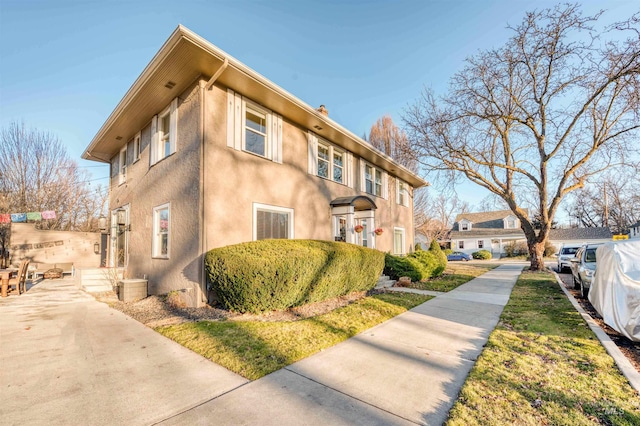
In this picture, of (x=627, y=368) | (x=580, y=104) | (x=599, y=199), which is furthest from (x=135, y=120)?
(x=599, y=199)

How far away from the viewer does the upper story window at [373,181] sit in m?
13.7

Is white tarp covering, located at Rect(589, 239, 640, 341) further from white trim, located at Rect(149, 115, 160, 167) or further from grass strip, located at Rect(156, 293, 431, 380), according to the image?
white trim, located at Rect(149, 115, 160, 167)

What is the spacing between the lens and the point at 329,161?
11.2m

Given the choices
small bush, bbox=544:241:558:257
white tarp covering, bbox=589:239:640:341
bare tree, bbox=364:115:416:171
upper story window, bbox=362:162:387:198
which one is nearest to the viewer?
white tarp covering, bbox=589:239:640:341

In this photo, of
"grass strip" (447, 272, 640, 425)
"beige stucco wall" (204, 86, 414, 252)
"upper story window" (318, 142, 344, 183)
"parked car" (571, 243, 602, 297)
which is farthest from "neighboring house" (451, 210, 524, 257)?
"grass strip" (447, 272, 640, 425)

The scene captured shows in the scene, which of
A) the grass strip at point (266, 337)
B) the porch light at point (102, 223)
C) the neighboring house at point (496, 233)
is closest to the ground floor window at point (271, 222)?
the grass strip at point (266, 337)

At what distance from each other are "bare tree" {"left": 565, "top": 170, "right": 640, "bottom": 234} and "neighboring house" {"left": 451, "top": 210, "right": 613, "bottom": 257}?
3661 millimetres

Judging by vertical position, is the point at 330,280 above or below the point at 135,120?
below

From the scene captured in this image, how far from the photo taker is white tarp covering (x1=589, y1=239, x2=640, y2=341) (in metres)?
4.54

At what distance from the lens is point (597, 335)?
4.76m

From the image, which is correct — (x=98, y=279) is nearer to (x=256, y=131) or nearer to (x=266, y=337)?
(x=256, y=131)

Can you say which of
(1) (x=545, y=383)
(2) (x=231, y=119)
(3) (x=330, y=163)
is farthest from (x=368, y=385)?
(3) (x=330, y=163)

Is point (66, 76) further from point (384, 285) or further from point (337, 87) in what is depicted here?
point (384, 285)

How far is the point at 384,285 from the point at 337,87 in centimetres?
1087
